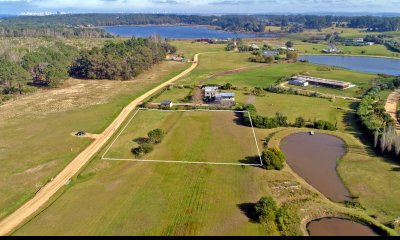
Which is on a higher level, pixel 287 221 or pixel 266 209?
pixel 266 209

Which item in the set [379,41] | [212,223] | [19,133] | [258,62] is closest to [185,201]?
[212,223]

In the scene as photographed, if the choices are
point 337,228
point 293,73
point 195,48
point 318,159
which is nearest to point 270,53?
point 195,48

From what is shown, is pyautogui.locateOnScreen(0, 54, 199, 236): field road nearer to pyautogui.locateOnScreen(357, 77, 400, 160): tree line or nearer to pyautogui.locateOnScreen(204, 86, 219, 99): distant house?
pyautogui.locateOnScreen(204, 86, 219, 99): distant house

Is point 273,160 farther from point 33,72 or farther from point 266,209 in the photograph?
point 33,72

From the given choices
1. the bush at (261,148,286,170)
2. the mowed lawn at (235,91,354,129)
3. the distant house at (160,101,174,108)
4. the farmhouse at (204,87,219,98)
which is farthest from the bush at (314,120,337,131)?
the distant house at (160,101,174,108)

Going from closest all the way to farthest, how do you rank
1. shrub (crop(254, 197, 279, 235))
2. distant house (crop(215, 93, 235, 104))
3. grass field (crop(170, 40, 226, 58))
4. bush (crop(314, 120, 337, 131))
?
shrub (crop(254, 197, 279, 235))
bush (crop(314, 120, 337, 131))
distant house (crop(215, 93, 235, 104))
grass field (crop(170, 40, 226, 58))

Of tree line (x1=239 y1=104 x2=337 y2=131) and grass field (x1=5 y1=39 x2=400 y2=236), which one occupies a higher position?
tree line (x1=239 y1=104 x2=337 y2=131)
